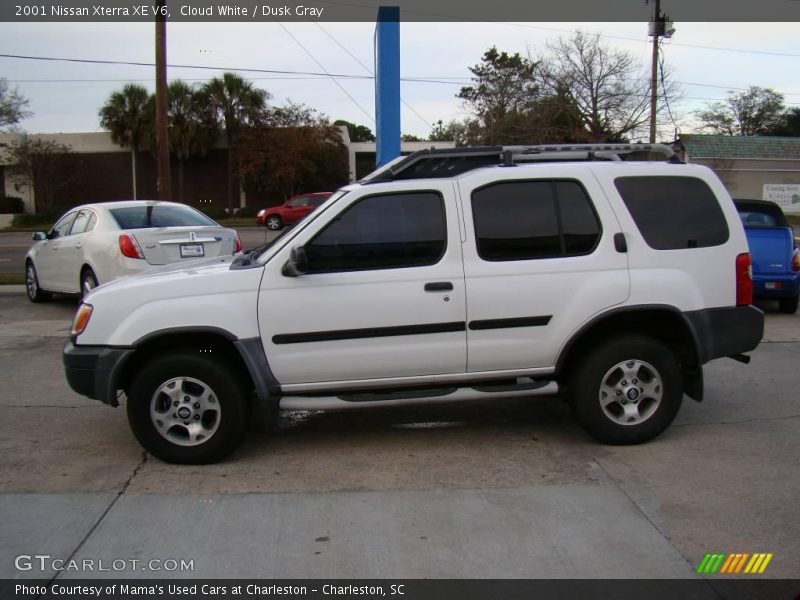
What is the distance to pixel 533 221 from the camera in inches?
207

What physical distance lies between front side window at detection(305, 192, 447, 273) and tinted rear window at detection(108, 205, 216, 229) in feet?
19.3

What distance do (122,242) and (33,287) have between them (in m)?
3.54

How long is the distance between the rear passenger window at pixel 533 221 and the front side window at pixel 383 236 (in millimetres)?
321

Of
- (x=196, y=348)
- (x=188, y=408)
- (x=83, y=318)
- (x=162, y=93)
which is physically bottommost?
(x=188, y=408)

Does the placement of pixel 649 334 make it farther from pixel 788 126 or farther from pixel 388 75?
pixel 788 126

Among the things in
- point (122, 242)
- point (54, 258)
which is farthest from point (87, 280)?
point (122, 242)

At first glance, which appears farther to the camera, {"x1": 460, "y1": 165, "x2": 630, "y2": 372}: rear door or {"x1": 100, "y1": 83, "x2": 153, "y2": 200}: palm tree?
{"x1": 100, "y1": 83, "x2": 153, "y2": 200}: palm tree

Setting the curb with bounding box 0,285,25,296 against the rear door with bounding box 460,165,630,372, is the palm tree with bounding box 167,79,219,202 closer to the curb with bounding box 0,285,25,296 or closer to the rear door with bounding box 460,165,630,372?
the curb with bounding box 0,285,25,296

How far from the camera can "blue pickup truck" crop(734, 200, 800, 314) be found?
33.9 feet

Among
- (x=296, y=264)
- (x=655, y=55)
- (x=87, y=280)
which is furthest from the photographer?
(x=655, y=55)

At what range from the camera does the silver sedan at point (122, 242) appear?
9773mm

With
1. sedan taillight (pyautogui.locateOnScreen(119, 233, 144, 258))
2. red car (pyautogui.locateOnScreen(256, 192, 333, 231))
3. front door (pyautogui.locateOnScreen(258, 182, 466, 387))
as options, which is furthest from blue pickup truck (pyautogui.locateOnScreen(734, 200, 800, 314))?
red car (pyautogui.locateOnScreen(256, 192, 333, 231))

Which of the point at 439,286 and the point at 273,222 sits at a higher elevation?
the point at 273,222

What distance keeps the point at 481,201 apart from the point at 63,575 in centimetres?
342
